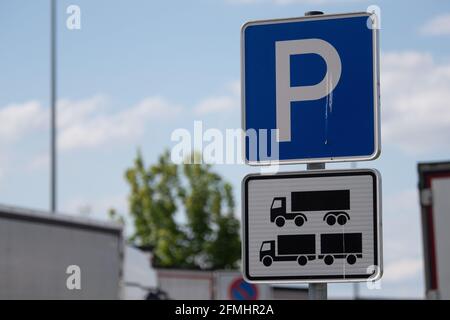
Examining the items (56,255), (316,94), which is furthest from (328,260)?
(56,255)

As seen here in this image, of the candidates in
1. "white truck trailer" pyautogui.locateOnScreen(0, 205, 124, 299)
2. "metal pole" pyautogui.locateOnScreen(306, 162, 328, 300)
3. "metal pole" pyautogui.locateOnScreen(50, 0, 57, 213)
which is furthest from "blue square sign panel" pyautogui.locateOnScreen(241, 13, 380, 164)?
"metal pole" pyautogui.locateOnScreen(50, 0, 57, 213)

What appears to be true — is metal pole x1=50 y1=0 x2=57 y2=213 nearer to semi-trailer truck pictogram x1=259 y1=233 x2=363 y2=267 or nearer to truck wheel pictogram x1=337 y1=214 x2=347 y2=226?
semi-trailer truck pictogram x1=259 y1=233 x2=363 y2=267

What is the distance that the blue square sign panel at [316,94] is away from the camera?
6035 mm

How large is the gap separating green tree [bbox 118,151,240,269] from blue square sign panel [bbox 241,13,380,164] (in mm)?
49587

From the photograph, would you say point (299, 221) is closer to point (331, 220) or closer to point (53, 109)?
point (331, 220)

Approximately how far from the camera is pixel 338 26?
20.1 ft

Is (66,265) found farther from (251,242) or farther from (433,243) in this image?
(251,242)

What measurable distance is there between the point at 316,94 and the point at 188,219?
50.7 m

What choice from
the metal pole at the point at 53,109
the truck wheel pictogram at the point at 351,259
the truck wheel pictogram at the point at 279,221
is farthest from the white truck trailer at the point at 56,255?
the metal pole at the point at 53,109

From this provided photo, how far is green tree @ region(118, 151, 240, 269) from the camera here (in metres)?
56.3

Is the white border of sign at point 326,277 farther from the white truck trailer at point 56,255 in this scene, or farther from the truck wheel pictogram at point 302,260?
the white truck trailer at point 56,255

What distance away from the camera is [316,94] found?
6.07 m
